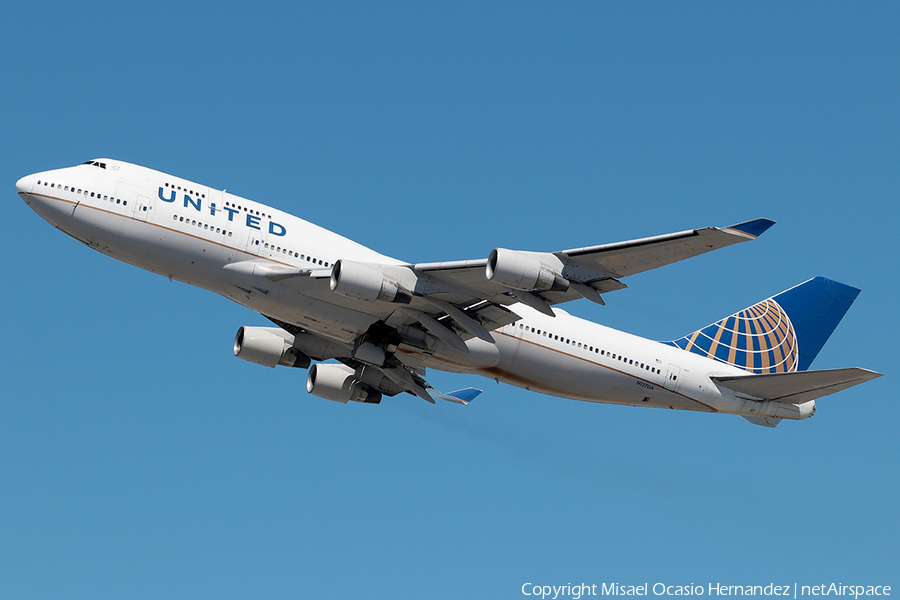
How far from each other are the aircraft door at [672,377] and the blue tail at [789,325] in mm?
4003

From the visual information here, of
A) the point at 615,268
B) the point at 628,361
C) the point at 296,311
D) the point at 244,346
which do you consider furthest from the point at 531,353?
the point at 244,346

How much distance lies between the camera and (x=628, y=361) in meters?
34.9

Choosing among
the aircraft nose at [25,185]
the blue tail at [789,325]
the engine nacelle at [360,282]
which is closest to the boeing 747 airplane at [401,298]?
the engine nacelle at [360,282]

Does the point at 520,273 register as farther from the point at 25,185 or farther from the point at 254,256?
the point at 25,185

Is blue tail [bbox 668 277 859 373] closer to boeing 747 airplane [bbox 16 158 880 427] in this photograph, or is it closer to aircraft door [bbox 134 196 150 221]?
boeing 747 airplane [bbox 16 158 880 427]

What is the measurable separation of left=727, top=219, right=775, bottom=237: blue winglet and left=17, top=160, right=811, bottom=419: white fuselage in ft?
31.6

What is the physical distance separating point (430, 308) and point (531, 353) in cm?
446

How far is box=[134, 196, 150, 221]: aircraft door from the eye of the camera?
29.4m

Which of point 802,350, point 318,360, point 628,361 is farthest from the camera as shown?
point 802,350

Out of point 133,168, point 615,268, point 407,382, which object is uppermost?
point 133,168

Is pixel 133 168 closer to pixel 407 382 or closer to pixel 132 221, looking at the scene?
pixel 132 221

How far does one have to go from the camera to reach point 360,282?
28.6 meters

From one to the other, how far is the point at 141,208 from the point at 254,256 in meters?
3.78

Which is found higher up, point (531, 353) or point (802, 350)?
point (802, 350)
